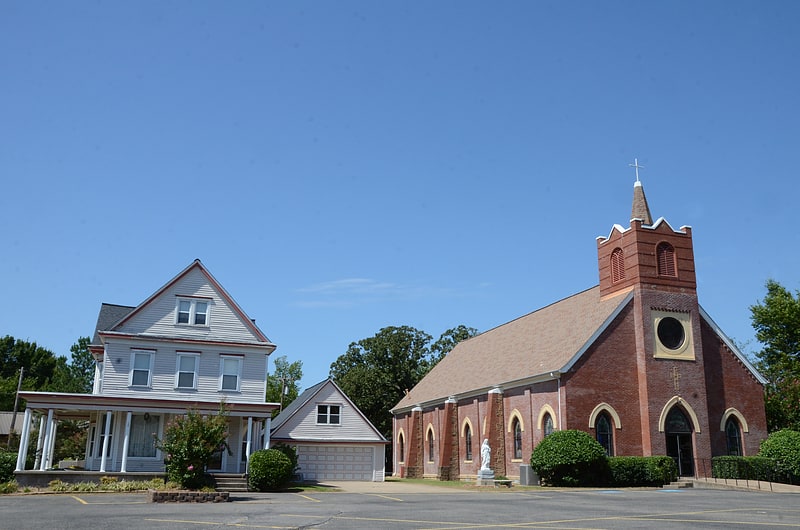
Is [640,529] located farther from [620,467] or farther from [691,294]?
[691,294]

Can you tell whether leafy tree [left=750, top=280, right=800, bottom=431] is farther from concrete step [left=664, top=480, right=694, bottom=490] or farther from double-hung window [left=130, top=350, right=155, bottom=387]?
double-hung window [left=130, top=350, right=155, bottom=387]

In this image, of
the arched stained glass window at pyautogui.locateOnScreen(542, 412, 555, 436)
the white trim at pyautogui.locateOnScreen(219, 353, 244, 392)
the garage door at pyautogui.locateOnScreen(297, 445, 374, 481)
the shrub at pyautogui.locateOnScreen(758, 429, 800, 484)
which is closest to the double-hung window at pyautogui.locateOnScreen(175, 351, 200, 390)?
the white trim at pyautogui.locateOnScreen(219, 353, 244, 392)

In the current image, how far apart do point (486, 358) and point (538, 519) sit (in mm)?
32226

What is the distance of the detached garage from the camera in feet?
138

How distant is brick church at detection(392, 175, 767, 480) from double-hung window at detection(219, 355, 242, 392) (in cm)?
1435

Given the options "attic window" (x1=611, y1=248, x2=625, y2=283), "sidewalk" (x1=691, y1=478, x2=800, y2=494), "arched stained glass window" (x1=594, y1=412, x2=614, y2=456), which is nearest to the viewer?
"sidewalk" (x1=691, y1=478, x2=800, y2=494)

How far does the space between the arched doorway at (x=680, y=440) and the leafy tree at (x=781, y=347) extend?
11.9 meters

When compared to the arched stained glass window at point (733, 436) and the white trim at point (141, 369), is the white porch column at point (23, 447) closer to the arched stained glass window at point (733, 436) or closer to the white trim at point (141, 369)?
the white trim at point (141, 369)

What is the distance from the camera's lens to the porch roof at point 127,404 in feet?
104

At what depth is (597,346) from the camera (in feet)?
121

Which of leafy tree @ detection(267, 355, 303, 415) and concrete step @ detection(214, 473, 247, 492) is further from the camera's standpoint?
leafy tree @ detection(267, 355, 303, 415)

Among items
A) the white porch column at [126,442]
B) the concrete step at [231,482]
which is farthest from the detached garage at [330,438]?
the white porch column at [126,442]

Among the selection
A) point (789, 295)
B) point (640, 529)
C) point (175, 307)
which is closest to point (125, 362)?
point (175, 307)

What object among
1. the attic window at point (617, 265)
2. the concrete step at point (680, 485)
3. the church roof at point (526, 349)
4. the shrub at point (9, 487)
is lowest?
the shrub at point (9, 487)
